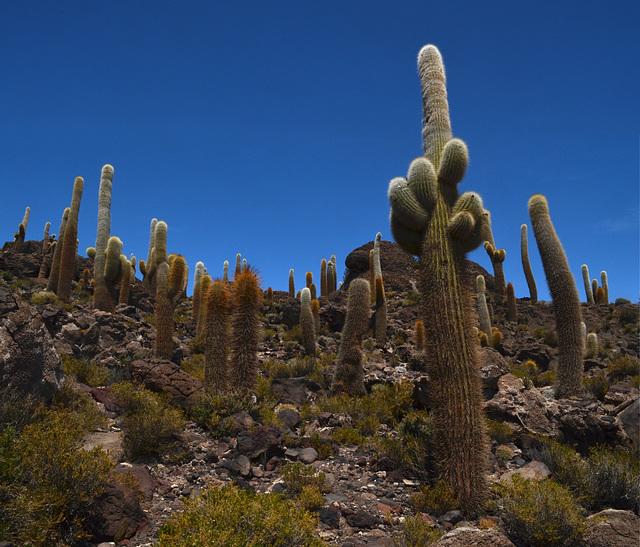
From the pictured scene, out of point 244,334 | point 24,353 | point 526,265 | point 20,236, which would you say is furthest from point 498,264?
point 20,236

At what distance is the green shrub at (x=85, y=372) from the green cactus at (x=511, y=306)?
944 inches

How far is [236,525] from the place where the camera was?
12.0 feet

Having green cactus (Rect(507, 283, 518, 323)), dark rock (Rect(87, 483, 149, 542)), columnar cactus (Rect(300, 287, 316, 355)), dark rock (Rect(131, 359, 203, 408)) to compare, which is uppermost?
green cactus (Rect(507, 283, 518, 323))

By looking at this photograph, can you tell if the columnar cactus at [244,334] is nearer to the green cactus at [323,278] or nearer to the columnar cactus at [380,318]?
the columnar cactus at [380,318]

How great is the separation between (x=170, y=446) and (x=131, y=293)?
1685cm

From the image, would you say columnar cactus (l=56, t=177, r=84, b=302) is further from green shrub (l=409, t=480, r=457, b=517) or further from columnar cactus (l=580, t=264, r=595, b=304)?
columnar cactus (l=580, t=264, r=595, b=304)

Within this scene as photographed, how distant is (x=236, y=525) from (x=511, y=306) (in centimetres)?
2685

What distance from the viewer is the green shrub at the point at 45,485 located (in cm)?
388

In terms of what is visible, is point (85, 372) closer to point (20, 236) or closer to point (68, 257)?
point (68, 257)

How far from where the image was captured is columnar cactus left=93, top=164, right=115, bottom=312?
17.6 metres

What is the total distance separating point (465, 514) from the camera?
5758mm

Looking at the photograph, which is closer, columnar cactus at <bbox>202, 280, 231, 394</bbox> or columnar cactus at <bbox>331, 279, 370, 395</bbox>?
columnar cactus at <bbox>202, 280, 231, 394</bbox>

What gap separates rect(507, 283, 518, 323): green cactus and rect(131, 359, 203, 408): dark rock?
22.6m

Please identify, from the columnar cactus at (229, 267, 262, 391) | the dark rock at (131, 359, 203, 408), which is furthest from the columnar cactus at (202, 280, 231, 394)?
the dark rock at (131, 359, 203, 408)
